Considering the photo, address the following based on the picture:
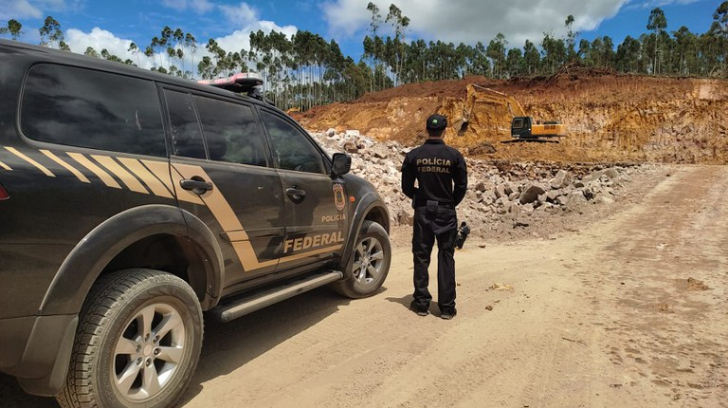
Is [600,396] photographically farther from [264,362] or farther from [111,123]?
[111,123]

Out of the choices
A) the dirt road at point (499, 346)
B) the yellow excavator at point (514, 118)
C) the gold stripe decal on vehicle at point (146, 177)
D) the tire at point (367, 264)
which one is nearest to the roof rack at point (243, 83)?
the gold stripe decal on vehicle at point (146, 177)

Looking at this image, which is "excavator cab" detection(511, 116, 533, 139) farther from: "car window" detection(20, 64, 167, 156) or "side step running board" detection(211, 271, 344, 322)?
"car window" detection(20, 64, 167, 156)

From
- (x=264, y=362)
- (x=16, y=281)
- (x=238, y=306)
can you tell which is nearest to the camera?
(x=16, y=281)

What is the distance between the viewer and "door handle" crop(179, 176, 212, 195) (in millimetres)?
2912

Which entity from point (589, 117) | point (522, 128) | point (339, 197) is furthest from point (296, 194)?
point (589, 117)

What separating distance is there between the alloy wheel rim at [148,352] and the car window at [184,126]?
3.36 feet

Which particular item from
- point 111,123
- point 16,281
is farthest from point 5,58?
point 16,281

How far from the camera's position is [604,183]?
45.9 feet

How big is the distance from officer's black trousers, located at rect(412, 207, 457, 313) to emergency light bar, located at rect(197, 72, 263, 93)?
6.62ft

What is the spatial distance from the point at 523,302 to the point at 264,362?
9.68ft

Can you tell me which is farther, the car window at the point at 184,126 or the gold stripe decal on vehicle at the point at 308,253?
the gold stripe decal on vehicle at the point at 308,253

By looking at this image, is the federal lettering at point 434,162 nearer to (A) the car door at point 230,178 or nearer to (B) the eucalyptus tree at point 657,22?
(A) the car door at point 230,178

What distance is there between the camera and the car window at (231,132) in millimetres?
3352

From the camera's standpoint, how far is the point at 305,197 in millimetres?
4043
